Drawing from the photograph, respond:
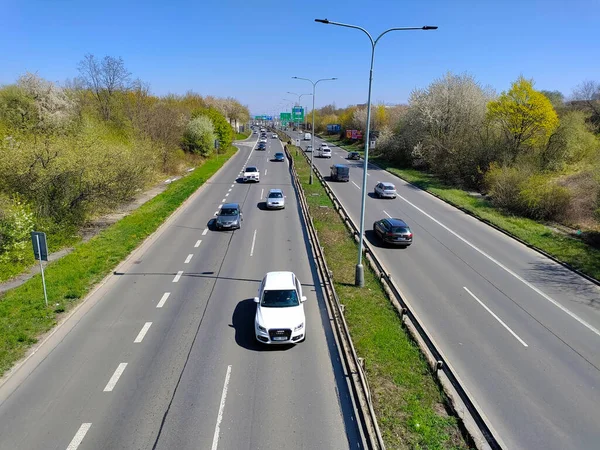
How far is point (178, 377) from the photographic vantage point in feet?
34.3

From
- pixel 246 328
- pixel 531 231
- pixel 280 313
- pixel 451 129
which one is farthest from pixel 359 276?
pixel 451 129

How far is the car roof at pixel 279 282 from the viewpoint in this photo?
13438 millimetres

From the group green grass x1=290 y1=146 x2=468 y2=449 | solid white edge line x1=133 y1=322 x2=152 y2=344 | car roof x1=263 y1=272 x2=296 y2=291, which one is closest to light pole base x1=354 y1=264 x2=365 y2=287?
green grass x1=290 y1=146 x2=468 y2=449

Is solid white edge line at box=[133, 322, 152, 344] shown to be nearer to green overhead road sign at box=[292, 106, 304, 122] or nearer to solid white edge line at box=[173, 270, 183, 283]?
solid white edge line at box=[173, 270, 183, 283]

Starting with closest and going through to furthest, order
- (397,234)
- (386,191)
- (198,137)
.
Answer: (397,234) → (386,191) → (198,137)

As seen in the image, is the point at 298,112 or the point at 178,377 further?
the point at 298,112

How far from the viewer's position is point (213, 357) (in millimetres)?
11383

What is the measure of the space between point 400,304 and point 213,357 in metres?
7.15

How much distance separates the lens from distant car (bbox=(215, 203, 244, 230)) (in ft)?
79.8

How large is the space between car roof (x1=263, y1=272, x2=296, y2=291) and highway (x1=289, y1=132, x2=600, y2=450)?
494 cm

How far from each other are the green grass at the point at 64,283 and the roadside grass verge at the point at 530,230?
2260cm

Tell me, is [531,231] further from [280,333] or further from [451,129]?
[451,129]

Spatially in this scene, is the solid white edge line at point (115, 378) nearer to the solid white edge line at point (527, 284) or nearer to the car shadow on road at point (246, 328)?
the car shadow on road at point (246, 328)

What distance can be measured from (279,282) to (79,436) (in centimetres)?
716
